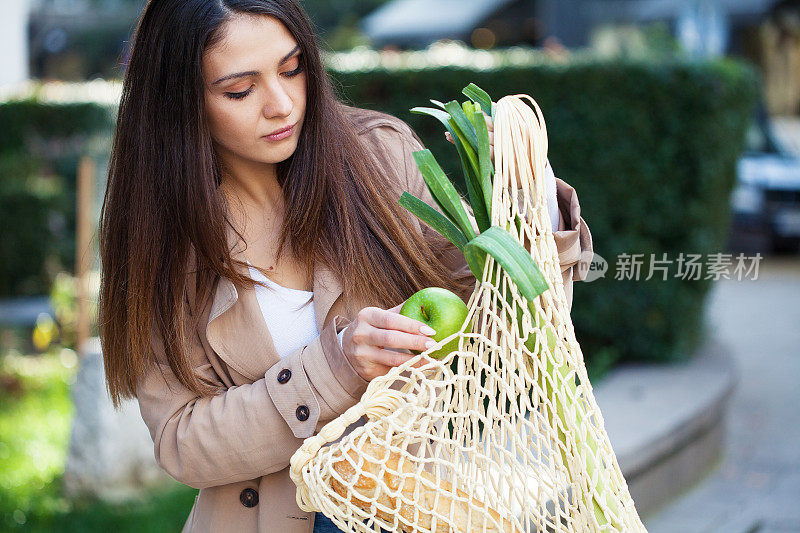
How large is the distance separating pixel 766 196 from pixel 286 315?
8852mm

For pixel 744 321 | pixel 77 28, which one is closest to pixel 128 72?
pixel 744 321

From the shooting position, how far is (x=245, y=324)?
174 cm

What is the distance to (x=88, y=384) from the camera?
3.97 meters

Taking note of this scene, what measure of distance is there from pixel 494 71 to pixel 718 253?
1633mm

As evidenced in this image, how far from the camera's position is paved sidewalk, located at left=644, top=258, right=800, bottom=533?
154 inches

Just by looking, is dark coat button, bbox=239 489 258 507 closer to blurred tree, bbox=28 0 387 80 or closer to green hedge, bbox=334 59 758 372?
green hedge, bbox=334 59 758 372

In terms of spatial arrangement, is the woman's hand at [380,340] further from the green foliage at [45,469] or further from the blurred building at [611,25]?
the blurred building at [611,25]

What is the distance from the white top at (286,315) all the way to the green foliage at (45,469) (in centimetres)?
210

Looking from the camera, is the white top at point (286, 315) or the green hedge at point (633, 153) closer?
the white top at point (286, 315)

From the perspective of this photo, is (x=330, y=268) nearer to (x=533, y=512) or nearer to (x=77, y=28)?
(x=533, y=512)

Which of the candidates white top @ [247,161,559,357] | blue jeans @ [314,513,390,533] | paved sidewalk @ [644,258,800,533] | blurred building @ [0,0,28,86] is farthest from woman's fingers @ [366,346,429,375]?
blurred building @ [0,0,28,86]

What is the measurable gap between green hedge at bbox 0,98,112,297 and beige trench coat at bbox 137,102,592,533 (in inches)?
233

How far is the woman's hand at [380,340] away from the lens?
1.39 m

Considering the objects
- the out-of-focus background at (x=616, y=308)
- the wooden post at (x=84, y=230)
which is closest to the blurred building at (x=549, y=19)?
the out-of-focus background at (x=616, y=308)
